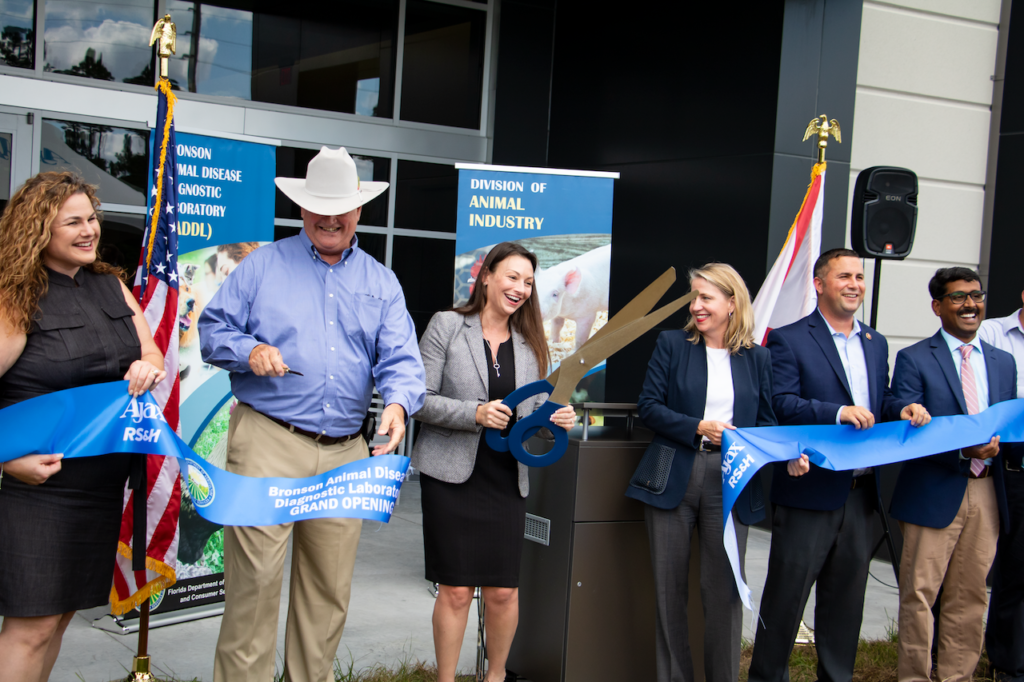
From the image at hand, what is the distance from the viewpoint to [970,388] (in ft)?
12.0

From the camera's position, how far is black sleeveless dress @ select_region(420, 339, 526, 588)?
3.09 m

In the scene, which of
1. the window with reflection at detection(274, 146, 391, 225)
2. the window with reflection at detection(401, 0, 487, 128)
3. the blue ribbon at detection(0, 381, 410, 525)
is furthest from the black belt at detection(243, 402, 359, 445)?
the window with reflection at detection(401, 0, 487, 128)

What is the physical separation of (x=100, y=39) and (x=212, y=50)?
0.84m

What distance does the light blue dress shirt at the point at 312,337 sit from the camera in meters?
2.73

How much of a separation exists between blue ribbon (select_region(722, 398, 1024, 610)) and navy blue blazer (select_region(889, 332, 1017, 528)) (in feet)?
0.36

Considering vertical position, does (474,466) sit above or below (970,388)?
below

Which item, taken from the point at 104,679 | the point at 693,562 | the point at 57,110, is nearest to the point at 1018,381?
the point at 693,562

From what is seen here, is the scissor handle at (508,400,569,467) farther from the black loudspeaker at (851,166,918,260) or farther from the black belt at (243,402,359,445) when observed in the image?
the black loudspeaker at (851,166,918,260)

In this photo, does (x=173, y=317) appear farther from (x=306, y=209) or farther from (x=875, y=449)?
(x=875, y=449)

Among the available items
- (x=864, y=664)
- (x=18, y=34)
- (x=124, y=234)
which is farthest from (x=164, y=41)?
(x=864, y=664)

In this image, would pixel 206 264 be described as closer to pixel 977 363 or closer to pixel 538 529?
pixel 538 529

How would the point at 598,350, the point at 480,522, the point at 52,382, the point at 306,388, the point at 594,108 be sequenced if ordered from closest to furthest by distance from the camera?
the point at 52,382
the point at 306,388
the point at 598,350
the point at 480,522
the point at 594,108

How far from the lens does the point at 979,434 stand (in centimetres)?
347

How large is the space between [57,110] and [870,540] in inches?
237
